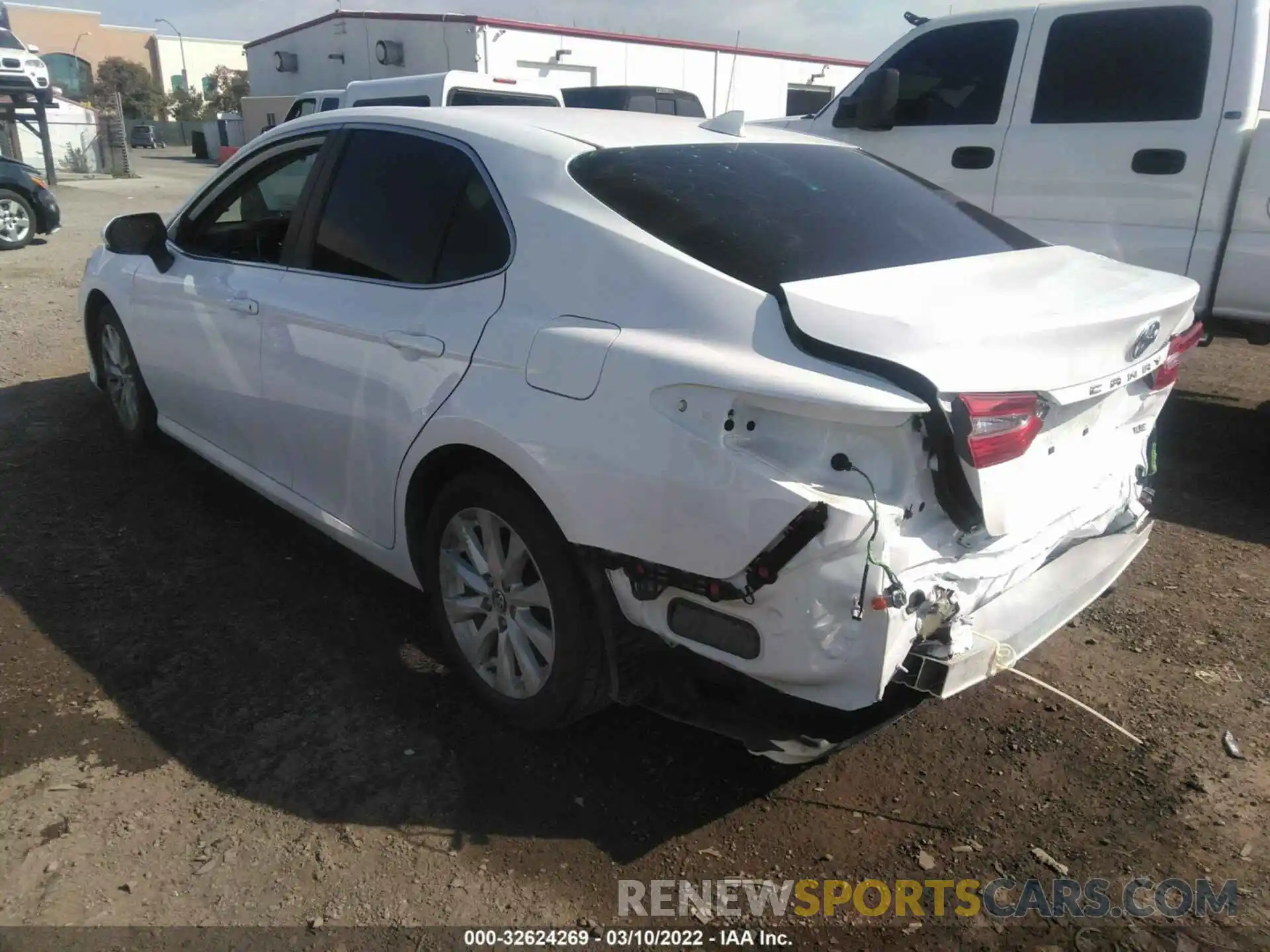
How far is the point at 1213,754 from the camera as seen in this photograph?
2.97 metres

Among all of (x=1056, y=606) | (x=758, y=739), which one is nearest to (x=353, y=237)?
(x=758, y=739)

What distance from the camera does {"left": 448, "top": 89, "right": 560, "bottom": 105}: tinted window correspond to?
9.93 m

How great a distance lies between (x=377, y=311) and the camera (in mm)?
3146

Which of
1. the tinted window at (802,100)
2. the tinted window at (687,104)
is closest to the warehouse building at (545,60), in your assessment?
the tinted window at (802,100)

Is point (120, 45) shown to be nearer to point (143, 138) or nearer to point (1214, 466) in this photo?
Answer: point (143, 138)

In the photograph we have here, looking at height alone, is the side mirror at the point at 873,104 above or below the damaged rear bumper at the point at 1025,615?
above

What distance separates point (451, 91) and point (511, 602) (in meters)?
8.14

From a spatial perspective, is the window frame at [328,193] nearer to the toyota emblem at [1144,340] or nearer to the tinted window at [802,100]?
the toyota emblem at [1144,340]

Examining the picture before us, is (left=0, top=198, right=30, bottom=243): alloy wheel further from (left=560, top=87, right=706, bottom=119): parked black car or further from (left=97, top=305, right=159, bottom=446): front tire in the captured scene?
(left=97, top=305, right=159, bottom=446): front tire

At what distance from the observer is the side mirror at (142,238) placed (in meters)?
4.41

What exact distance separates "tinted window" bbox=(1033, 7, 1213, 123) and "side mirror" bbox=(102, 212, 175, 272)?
4967 millimetres

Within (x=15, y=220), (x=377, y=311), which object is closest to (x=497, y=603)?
(x=377, y=311)

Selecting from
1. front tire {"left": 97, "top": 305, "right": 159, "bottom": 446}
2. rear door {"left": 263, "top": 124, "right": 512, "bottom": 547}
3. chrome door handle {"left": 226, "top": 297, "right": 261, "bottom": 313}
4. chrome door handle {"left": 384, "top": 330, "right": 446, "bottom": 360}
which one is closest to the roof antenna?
rear door {"left": 263, "top": 124, "right": 512, "bottom": 547}

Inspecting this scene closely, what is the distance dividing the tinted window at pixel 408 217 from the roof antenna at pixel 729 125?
0.92m
